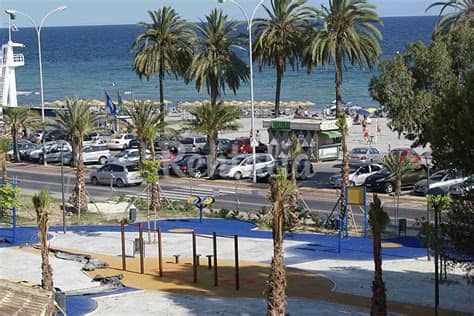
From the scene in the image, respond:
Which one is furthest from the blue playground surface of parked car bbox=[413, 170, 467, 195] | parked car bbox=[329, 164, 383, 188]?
parked car bbox=[329, 164, 383, 188]

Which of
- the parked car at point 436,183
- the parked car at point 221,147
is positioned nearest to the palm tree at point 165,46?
the parked car at point 221,147

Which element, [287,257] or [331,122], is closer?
[287,257]

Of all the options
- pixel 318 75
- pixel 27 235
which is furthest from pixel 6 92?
pixel 318 75

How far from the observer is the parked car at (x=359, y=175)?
50.1 meters

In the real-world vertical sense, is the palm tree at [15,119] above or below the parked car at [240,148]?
above

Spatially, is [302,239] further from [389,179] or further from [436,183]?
[389,179]

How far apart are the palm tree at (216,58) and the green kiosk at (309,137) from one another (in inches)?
176

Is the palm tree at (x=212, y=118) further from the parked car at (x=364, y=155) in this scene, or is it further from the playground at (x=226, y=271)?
the playground at (x=226, y=271)

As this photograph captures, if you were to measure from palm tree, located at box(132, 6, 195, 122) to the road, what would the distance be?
414 inches

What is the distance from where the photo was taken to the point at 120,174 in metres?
54.1

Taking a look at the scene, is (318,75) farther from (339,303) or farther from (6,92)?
(339,303)

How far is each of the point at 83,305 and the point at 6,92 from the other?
201 ft

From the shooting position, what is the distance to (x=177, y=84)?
528 feet

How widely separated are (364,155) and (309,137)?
4.14 metres
